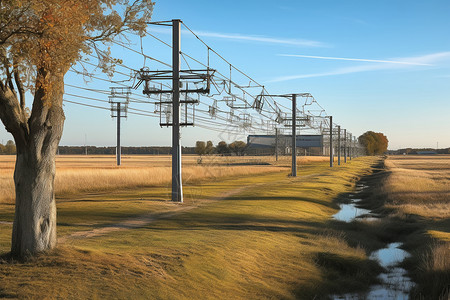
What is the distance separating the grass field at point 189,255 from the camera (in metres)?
11.4

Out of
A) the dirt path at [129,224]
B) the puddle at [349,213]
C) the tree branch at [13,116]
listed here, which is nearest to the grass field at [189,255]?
the dirt path at [129,224]

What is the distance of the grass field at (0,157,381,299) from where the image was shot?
37.3 feet

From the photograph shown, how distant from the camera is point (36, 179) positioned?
12141 mm

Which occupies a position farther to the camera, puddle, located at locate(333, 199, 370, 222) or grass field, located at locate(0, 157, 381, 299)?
puddle, located at locate(333, 199, 370, 222)

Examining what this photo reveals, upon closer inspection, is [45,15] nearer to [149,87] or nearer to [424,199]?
[149,87]

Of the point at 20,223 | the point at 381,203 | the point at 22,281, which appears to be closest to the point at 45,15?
the point at 20,223

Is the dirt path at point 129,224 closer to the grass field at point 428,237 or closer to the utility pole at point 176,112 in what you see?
the utility pole at point 176,112

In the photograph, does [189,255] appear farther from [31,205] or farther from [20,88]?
[20,88]

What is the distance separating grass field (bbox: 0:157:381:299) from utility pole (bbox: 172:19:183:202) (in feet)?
3.88

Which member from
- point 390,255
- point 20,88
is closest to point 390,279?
point 390,255

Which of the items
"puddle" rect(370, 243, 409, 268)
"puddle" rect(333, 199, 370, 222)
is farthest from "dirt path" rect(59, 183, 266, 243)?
"puddle" rect(370, 243, 409, 268)

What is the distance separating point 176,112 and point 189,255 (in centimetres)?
1453

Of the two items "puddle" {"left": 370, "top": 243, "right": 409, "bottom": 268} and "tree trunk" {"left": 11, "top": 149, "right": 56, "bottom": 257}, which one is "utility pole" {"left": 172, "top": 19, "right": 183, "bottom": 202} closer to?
"puddle" {"left": 370, "top": 243, "right": 409, "bottom": 268}

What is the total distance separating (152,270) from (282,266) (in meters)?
4.91
